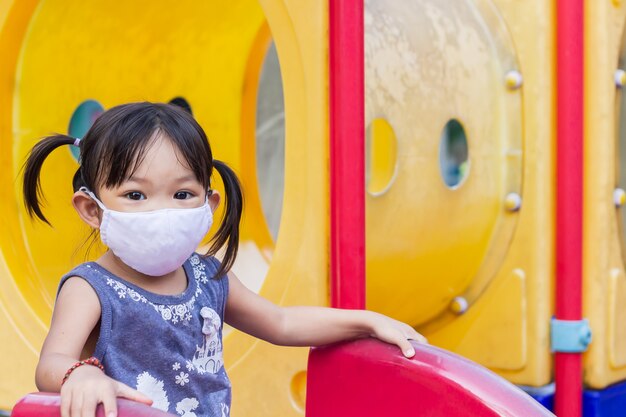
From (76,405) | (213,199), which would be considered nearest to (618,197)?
(213,199)

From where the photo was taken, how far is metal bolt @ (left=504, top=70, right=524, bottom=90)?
6.42 feet

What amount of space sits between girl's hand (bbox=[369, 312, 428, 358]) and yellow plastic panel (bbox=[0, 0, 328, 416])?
0.24 m

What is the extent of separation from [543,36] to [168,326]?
3.49ft

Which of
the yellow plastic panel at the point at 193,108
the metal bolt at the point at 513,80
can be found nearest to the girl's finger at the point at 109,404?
the yellow plastic panel at the point at 193,108

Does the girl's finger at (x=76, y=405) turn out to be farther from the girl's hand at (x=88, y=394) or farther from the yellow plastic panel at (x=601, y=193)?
the yellow plastic panel at (x=601, y=193)

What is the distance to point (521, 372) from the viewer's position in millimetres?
1930

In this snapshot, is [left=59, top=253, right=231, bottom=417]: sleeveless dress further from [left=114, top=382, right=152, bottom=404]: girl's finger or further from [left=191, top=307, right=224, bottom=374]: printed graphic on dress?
[left=114, top=382, right=152, bottom=404]: girl's finger

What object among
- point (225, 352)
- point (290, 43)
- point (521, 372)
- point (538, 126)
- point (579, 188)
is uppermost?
point (290, 43)

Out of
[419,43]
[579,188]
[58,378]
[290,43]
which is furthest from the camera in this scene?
[419,43]

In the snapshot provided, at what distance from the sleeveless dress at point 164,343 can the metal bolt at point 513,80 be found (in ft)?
3.06

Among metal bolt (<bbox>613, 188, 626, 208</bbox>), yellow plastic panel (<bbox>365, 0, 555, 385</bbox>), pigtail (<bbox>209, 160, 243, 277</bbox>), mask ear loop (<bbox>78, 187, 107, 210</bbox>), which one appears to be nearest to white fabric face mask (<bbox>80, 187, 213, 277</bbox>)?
mask ear loop (<bbox>78, 187, 107, 210</bbox>)

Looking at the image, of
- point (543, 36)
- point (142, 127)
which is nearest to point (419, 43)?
point (543, 36)

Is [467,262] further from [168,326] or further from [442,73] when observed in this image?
[168,326]

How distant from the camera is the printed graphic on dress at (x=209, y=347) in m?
1.26
